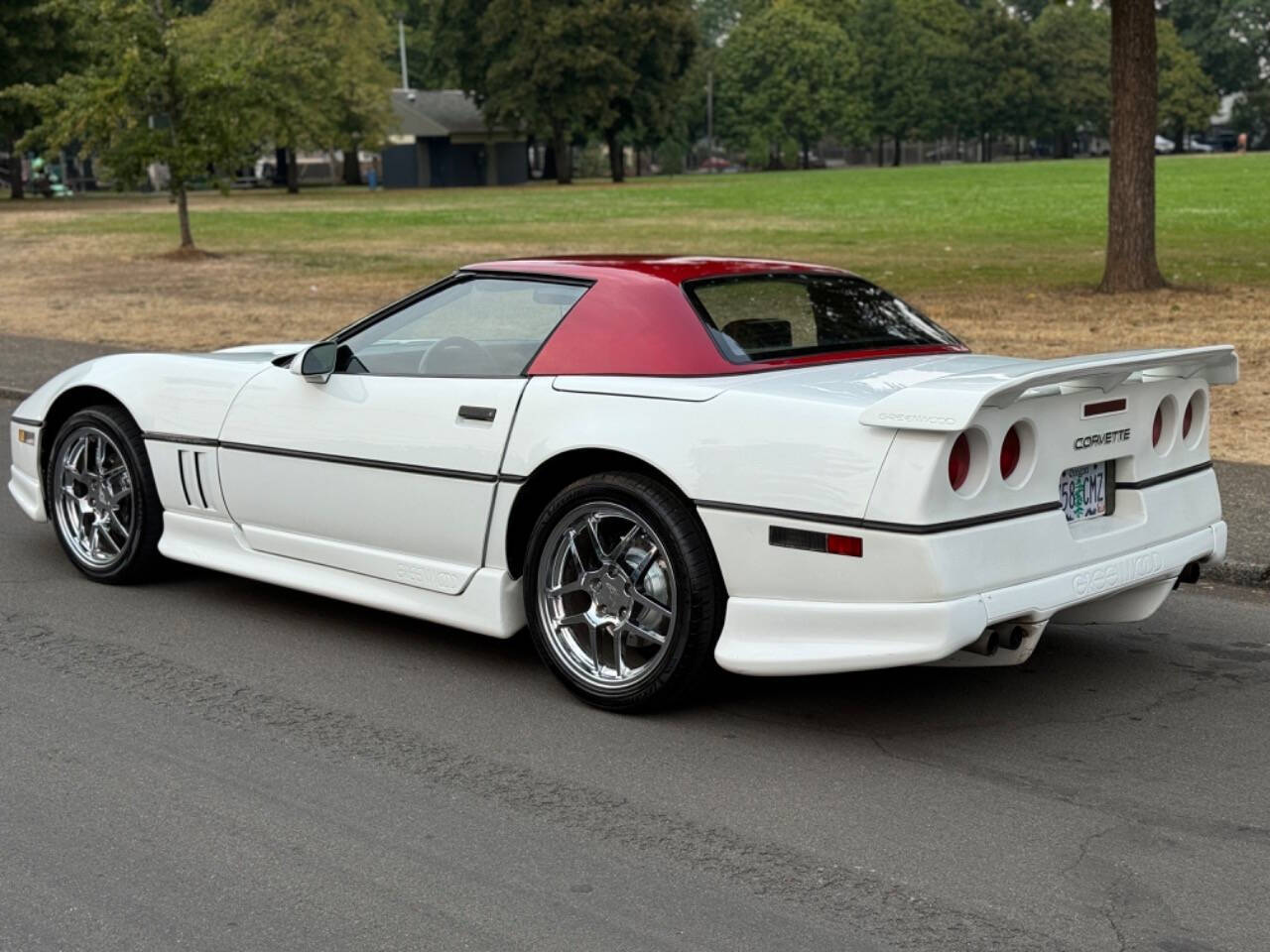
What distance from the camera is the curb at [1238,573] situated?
276 inches

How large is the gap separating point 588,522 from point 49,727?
69.5 inches

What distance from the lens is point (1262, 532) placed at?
7.55 metres

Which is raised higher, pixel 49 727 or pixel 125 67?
pixel 125 67

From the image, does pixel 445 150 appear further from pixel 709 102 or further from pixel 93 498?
pixel 93 498

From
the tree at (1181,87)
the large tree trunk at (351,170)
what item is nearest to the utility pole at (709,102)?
the large tree trunk at (351,170)

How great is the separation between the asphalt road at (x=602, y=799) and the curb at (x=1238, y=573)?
0.67m

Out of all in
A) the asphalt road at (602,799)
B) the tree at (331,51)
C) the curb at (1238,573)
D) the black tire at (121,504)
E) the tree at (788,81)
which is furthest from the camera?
the tree at (788,81)

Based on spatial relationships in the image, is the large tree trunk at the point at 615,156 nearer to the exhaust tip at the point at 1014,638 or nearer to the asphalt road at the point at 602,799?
the asphalt road at the point at 602,799

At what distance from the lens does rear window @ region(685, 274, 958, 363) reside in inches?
219

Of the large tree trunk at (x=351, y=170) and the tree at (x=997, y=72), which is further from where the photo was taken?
the tree at (x=997, y=72)

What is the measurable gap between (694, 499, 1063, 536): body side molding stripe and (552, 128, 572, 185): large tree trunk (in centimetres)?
7820

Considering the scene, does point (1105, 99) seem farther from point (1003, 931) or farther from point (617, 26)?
point (1003, 931)

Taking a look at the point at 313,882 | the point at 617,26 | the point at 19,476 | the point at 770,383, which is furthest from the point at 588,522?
the point at 617,26

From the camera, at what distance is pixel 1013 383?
467 centimetres
